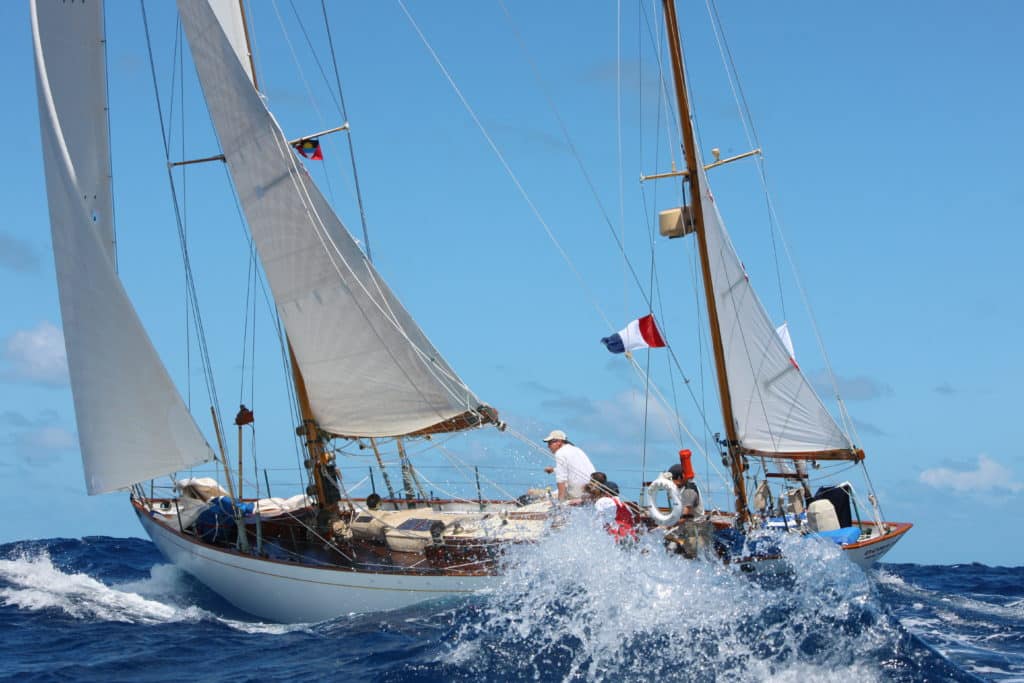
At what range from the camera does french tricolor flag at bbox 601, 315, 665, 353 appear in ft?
61.3

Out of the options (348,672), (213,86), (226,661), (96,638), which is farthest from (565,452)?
(213,86)

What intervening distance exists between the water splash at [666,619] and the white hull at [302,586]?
1.26 m

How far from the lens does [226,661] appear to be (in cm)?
1418

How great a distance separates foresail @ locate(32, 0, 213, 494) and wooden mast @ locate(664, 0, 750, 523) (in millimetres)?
8707

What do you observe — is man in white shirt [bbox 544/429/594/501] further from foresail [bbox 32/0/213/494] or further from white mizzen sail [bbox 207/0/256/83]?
white mizzen sail [bbox 207/0/256/83]

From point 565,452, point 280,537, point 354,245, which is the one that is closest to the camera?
point 565,452

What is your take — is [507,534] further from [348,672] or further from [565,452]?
[348,672]

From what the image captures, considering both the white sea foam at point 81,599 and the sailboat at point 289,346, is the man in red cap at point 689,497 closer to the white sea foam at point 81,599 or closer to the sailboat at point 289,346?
the sailboat at point 289,346

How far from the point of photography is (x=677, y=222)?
18.5 metres

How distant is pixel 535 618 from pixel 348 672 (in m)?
2.37

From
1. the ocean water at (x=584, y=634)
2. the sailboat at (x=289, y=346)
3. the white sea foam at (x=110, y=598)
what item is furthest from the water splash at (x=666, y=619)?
the white sea foam at (x=110, y=598)

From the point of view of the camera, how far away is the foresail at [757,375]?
17.9m

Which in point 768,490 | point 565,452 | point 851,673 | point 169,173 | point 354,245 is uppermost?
point 169,173

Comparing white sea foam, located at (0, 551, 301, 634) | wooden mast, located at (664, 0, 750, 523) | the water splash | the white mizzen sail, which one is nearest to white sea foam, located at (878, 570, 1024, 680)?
the water splash
